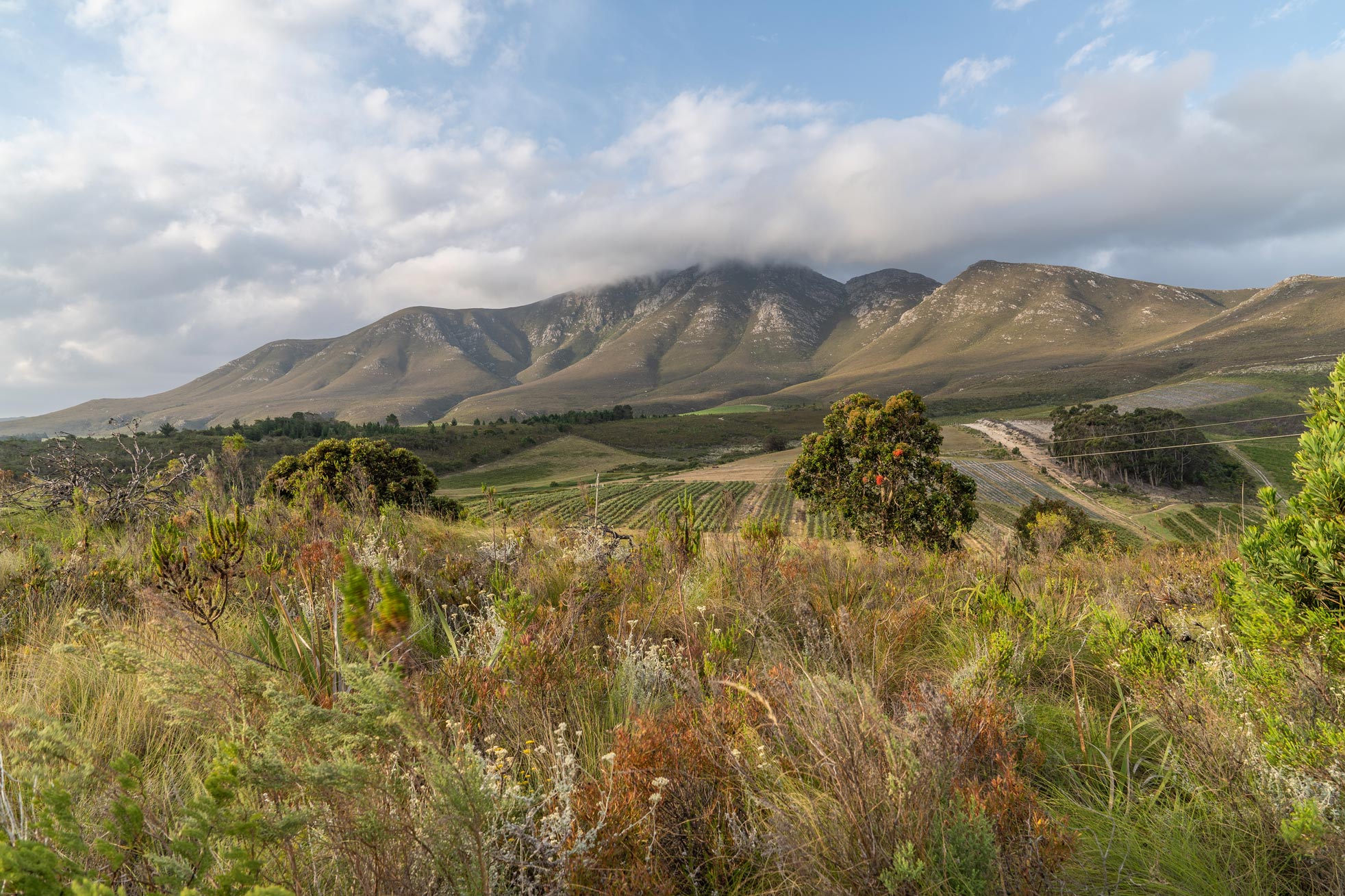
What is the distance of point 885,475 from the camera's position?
16938mm

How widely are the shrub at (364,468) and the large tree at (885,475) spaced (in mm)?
12823

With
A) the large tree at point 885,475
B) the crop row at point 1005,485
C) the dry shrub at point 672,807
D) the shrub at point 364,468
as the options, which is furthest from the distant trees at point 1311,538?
the crop row at point 1005,485

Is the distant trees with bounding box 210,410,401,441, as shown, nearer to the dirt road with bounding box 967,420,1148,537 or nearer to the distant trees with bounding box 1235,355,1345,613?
the distant trees with bounding box 1235,355,1345,613

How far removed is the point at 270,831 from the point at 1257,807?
3.11 meters

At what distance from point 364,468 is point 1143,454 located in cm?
9028

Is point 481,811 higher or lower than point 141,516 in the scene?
lower

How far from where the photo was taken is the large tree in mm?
17797

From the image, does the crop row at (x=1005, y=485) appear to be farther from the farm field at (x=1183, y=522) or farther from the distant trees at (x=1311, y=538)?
the distant trees at (x=1311, y=538)

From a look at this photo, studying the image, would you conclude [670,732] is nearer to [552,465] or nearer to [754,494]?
[754,494]

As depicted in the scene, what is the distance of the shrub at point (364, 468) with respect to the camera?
1334 cm

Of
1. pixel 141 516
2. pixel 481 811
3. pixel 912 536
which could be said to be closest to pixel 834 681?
pixel 481 811

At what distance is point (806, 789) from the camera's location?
2057 millimetres

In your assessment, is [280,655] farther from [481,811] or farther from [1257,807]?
[1257,807]

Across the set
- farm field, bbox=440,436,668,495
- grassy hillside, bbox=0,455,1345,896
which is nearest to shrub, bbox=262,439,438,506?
grassy hillside, bbox=0,455,1345,896
